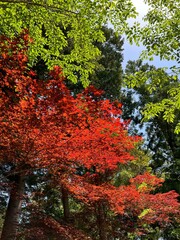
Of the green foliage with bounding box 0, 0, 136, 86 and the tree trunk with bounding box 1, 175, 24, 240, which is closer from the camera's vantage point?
the green foliage with bounding box 0, 0, 136, 86

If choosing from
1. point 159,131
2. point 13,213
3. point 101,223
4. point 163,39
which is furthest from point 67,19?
point 159,131

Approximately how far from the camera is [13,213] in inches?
323

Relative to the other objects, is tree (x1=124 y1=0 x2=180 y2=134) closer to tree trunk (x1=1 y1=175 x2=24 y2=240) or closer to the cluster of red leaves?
the cluster of red leaves

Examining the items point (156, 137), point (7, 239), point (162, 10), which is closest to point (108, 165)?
point (7, 239)

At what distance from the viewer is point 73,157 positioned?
6.98 m

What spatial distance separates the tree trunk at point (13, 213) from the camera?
26.1ft

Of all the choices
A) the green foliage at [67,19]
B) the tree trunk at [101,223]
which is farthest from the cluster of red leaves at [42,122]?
the tree trunk at [101,223]

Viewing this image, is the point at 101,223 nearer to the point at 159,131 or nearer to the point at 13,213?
the point at 13,213

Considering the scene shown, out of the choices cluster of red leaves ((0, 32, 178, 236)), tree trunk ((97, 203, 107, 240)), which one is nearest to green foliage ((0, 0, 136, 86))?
cluster of red leaves ((0, 32, 178, 236))

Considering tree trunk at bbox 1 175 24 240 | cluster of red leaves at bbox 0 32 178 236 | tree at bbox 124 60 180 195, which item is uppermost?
tree at bbox 124 60 180 195

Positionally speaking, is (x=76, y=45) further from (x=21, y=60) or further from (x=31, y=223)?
(x=31, y=223)

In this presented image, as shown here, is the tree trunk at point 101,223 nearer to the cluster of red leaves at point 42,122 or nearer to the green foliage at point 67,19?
the cluster of red leaves at point 42,122

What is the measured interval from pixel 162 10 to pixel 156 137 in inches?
649

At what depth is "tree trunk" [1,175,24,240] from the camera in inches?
313
